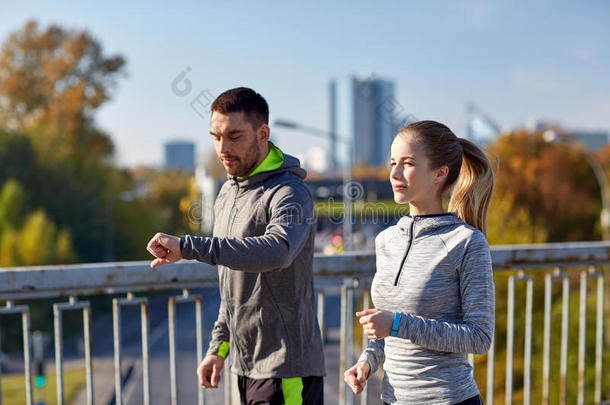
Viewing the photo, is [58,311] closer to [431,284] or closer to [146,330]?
[146,330]

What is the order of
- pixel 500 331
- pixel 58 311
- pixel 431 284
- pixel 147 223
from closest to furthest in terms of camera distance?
pixel 431 284 < pixel 58 311 < pixel 500 331 < pixel 147 223

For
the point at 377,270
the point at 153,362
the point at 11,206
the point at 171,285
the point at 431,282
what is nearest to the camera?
the point at 431,282

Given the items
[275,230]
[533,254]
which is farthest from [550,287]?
[275,230]

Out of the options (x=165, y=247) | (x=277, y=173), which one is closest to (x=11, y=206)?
(x=277, y=173)

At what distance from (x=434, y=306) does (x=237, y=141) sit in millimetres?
845

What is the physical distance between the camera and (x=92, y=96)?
34375 mm

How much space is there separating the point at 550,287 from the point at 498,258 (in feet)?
1.34

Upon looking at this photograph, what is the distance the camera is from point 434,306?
1792mm

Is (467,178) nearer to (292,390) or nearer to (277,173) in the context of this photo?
(277,173)

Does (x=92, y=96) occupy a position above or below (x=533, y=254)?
above

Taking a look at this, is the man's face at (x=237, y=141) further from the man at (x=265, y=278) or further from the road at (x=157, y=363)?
the road at (x=157, y=363)

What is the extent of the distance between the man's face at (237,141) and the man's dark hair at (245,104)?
0.05ft

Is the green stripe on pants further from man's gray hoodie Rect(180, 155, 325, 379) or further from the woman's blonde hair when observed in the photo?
the woman's blonde hair

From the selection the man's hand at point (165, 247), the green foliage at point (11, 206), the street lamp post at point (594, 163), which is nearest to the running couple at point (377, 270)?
the man's hand at point (165, 247)
